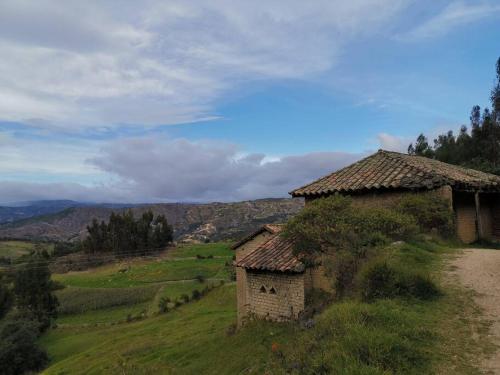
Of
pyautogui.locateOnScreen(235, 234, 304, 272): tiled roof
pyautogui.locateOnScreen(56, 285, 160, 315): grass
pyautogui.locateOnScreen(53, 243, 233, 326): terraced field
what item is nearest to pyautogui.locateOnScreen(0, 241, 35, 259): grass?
pyautogui.locateOnScreen(53, 243, 233, 326): terraced field

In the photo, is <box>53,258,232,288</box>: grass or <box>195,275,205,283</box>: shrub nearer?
<box>195,275,205,283</box>: shrub

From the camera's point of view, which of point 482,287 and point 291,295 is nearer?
point 482,287

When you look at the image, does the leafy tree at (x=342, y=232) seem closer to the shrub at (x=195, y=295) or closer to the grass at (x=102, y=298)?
the shrub at (x=195, y=295)

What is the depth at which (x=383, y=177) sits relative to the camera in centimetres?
1426

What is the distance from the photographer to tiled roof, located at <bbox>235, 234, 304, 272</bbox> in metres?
13.0

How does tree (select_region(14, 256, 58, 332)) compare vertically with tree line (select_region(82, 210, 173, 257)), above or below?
below

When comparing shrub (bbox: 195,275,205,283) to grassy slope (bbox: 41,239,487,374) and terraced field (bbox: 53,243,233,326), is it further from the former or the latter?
grassy slope (bbox: 41,239,487,374)

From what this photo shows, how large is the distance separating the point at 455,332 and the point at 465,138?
176ft

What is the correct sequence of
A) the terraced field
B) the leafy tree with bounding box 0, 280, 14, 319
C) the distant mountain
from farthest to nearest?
the distant mountain
the leafy tree with bounding box 0, 280, 14, 319
the terraced field

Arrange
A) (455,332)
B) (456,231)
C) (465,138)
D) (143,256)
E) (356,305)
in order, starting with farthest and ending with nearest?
(143,256)
(465,138)
(456,231)
(356,305)
(455,332)

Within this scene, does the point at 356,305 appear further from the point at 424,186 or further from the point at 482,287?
the point at 424,186

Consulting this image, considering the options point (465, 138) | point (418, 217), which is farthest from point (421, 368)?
point (465, 138)

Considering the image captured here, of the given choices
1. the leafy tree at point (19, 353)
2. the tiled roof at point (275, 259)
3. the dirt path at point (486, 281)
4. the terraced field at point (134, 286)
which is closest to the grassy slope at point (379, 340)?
the dirt path at point (486, 281)

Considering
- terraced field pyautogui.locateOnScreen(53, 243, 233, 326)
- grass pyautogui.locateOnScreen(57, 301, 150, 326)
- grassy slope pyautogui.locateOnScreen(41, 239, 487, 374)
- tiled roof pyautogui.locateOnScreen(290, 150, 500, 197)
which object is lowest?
grass pyautogui.locateOnScreen(57, 301, 150, 326)
